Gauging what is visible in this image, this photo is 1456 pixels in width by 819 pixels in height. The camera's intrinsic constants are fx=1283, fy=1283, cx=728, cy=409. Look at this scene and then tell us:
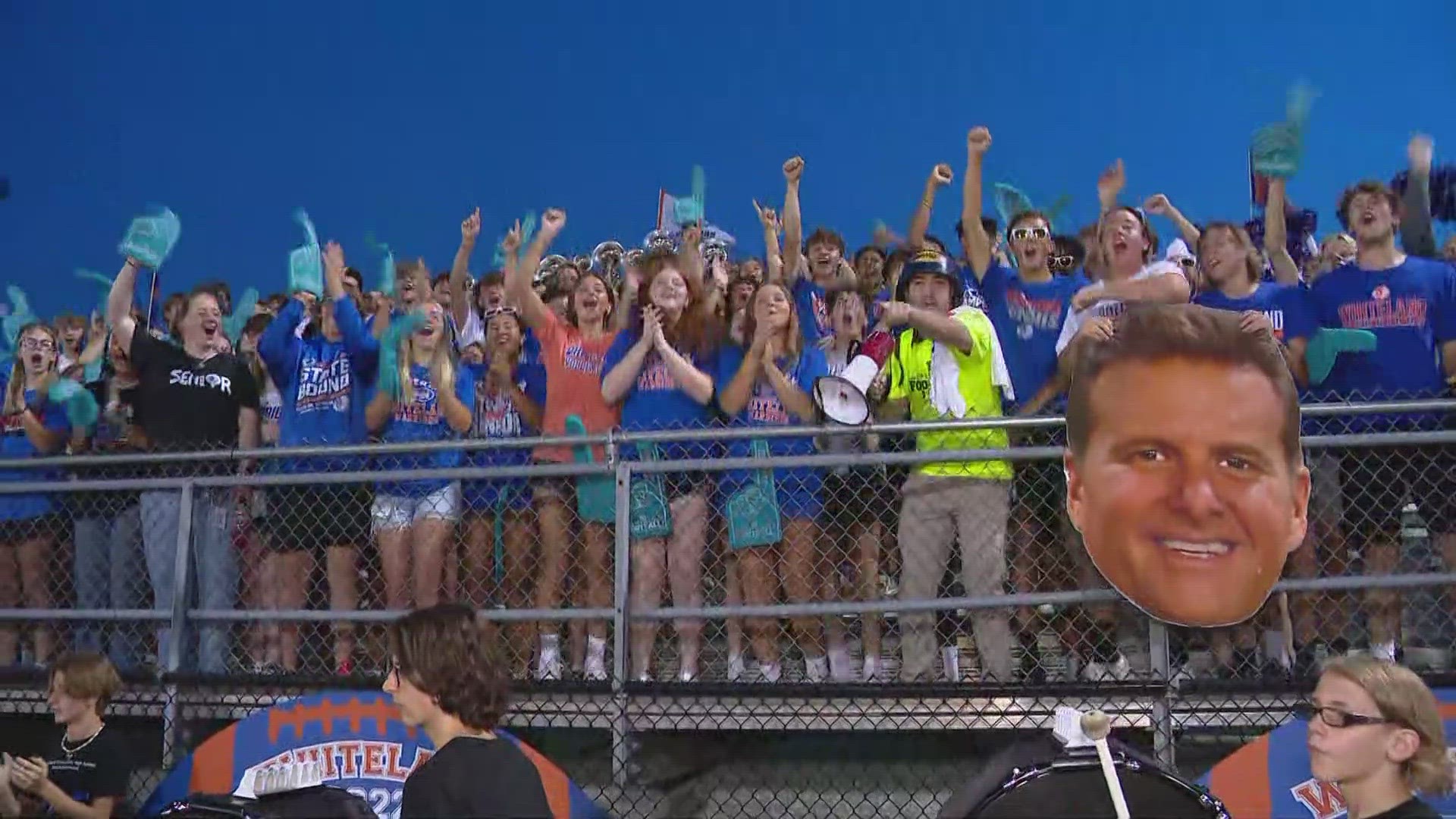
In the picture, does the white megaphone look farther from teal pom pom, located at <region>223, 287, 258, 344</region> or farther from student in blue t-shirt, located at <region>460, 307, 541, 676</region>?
teal pom pom, located at <region>223, 287, 258, 344</region>

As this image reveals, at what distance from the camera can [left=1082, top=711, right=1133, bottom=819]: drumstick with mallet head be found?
2.78 m

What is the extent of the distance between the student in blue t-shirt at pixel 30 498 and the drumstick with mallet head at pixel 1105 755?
14.6 ft

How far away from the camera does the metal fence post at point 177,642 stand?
4816 millimetres

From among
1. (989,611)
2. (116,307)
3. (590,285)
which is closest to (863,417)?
(989,611)

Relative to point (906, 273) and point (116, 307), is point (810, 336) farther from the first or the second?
point (116, 307)

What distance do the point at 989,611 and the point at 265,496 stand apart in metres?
2.88

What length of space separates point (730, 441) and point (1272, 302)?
2.06 m

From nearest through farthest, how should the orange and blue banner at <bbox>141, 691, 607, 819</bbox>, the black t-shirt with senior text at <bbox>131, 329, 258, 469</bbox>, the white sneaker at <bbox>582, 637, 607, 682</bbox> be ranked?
the orange and blue banner at <bbox>141, 691, 607, 819</bbox> < the white sneaker at <bbox>582, 637, 607, 682</bbox> < the black t-shirt with senior text at <bbox>131, 329, 258, 469</bbox>

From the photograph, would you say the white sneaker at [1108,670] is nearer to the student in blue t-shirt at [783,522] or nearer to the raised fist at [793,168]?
the student in blue t-shirt at [783,522]

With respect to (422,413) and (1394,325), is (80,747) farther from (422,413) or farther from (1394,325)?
(1394,325)

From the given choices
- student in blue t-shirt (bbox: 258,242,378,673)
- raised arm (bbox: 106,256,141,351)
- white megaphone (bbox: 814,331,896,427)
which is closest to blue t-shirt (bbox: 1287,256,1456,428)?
white megaphone (bbox: 814,331,896,427)

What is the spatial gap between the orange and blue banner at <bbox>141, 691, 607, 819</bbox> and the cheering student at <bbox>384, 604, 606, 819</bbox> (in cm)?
77

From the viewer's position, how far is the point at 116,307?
18.5 feet

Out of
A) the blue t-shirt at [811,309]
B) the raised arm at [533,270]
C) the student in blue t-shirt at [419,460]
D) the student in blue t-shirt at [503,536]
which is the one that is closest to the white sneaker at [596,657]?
the student in blue t-shirt at [503,536]
